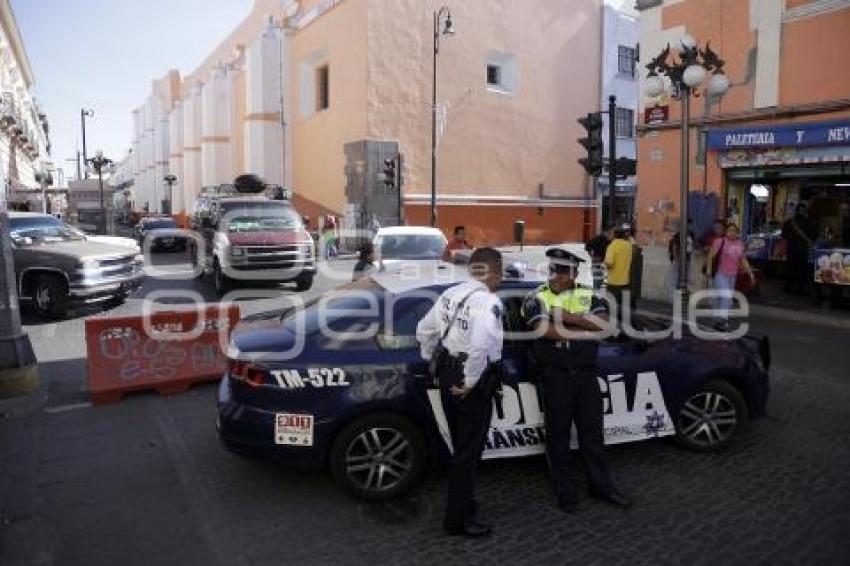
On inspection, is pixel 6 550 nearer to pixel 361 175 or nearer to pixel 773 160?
pixel 773 160

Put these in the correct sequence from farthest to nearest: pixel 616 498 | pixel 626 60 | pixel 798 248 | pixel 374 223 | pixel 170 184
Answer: pixel 170 184 < pixel 626 60 < pixel 374 223 < pixel 798 248 < pixel 616 498

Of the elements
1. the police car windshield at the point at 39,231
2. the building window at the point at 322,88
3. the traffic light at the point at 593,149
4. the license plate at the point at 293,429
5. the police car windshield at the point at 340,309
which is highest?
the building window at the point at 322,88

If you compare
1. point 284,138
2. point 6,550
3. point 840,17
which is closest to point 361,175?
point 284,138

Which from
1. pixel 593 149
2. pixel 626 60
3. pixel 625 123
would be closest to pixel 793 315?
pixel 593 149

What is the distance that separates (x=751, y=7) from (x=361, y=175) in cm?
1693

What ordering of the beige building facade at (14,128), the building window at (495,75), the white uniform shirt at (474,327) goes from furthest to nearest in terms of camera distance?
the beige building facade at (14,128), the building window at (495,75), the white uniform shirt at (474,327)

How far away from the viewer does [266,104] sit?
3416 centimetres

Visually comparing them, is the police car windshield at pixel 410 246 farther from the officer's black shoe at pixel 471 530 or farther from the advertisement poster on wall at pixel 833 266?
the officer's black shoe at pixel 471 530

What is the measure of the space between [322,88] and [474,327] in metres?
31.8

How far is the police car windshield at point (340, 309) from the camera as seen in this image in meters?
4.96

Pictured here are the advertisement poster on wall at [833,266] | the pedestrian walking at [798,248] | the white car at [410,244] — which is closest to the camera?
the advertisement poster on wall at [833,266]

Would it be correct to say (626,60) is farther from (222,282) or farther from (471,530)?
(471,530)

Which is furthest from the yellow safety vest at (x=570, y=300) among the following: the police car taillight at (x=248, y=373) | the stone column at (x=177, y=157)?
the stone column at (x=177, y=157)

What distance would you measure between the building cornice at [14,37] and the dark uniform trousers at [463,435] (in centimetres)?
4304
